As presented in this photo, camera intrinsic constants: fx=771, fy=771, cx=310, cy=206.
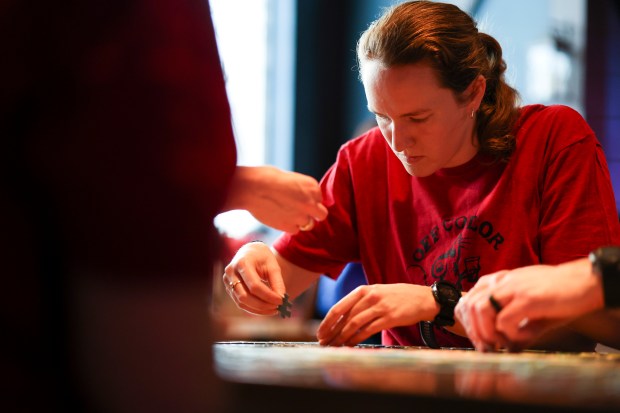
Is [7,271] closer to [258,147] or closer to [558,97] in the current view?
[558,97]

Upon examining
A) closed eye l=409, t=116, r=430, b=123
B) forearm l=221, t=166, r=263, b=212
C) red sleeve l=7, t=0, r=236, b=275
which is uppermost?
red sleeve l=7, t=0, r=236, b=275

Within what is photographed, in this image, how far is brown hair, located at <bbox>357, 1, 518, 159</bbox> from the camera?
A: 1508 millimetres

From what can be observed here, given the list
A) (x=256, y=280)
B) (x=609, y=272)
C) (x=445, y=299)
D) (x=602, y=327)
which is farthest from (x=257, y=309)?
(x=609, y=272)

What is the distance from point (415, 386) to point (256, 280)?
92cm

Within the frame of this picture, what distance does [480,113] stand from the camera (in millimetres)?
1646

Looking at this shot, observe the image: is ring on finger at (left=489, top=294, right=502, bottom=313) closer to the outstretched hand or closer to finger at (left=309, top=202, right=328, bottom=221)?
the outstretched hand

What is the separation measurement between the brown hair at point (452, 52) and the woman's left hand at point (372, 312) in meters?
0.39

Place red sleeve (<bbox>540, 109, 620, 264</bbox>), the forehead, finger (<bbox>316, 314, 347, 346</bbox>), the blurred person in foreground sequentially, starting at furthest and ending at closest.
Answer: the forehead → red sleeve (<bbox>540, 109, 620, 264</bbox>) → finger (<bbox>316, 314, 347, 346</bbox>) → the blurred person in foreground

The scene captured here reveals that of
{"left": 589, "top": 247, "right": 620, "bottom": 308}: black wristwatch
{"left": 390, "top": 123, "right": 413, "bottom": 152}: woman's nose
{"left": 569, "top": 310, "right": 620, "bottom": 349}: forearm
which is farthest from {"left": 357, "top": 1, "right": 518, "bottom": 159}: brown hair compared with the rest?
{"left": 589, "top": 247, "right": 620, "bottom": 308}: black wristwatch

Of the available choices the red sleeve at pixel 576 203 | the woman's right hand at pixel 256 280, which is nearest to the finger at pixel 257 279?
the woman's right hand at pixel 256 280

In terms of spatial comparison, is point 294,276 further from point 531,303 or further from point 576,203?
point 531,303

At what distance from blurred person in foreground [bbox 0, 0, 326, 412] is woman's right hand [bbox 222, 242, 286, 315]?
896 millimetres

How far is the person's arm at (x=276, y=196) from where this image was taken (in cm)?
72

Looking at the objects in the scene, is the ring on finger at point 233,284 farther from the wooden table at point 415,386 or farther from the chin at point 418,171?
the wooden table at point 415,386
